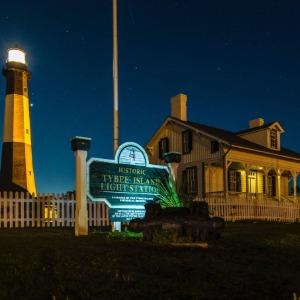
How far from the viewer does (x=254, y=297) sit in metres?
4.81

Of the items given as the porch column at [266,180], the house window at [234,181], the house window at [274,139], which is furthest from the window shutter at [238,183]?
the house window at [274,139]

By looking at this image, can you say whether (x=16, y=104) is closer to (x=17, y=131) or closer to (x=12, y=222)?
(x=17, y=131)

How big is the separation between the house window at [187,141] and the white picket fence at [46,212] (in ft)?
44.4

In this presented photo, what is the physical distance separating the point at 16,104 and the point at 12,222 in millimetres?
21180

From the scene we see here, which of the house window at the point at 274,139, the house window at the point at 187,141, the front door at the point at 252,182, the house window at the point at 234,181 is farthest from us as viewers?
the house window at the point at 274,139

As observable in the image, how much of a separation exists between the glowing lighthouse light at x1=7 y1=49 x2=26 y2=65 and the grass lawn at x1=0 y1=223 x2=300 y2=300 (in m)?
33.0

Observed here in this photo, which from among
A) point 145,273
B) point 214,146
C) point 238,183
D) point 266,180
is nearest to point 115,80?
point 145,273

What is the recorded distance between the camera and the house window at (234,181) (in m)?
31.5

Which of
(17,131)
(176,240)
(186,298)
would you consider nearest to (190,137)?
(17,131)

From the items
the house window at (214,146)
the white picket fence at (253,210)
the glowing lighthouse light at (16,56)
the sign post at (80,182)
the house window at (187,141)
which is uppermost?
the glowing lighthouse light at (16,56)

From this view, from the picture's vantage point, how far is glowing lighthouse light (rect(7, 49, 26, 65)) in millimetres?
38769

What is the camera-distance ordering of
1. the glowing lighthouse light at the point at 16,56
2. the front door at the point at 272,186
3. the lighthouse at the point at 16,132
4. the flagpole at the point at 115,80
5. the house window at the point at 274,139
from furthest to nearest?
the glowing lighthouse light at the point at 16,56, the lighthouse at the point at 16,132, the front door at the point at 272,186, the house window at the point at 274,139, the flagpole at the point at 115,80

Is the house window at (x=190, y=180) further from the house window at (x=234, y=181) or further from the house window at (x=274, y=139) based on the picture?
the house window at (x=274, y=139)

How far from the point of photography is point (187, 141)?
3131 cm
